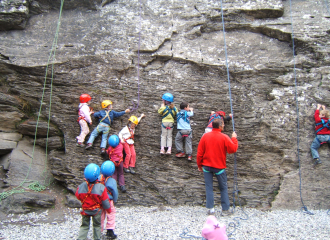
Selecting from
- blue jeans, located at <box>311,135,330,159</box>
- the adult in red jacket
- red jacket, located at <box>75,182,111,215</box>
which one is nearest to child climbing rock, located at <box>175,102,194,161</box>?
the adult in red jacket

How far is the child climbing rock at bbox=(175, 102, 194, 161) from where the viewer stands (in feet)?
23.3

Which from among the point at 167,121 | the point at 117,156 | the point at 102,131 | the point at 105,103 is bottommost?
the point at 117,156

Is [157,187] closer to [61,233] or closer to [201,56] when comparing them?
[61,233]

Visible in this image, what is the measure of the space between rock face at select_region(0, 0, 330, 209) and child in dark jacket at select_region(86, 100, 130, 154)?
27 centimetres

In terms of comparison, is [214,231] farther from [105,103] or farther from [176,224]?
[105,103]

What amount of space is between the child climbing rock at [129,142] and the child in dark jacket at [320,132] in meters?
5.01

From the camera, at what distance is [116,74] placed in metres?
7.96

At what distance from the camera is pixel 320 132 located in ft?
22.3

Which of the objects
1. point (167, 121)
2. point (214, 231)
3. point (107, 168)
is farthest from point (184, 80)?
point (214, 231)

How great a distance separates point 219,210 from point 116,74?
16.7 feet

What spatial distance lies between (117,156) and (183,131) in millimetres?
1966

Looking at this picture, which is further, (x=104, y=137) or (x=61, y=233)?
(x=104, y=137)

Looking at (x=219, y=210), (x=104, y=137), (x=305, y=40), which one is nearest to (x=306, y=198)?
(x=219, y=210)

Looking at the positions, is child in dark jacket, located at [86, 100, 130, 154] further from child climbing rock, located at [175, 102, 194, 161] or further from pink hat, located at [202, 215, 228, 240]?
pink hat, located at [202, 215, 228, 240]
